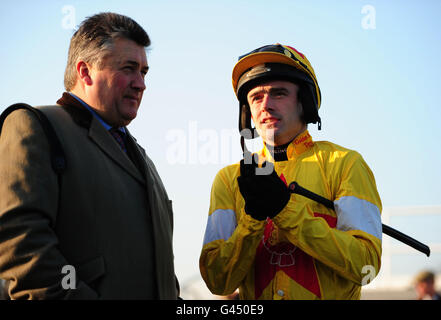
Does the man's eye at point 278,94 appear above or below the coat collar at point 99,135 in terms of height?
above

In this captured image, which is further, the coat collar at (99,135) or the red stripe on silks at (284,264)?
the red stripe on silks at (284,264)

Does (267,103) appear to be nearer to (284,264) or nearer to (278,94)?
(278,94)

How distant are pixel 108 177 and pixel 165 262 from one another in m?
0.55

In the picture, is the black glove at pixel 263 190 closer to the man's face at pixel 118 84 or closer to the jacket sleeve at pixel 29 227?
the man's face at pixel 118 84

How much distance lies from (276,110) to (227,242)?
34.7 inches

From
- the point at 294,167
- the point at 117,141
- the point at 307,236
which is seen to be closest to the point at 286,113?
the point at 294,167

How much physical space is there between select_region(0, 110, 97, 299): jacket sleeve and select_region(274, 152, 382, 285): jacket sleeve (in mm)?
1121

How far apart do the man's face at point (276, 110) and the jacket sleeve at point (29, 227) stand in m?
1.43

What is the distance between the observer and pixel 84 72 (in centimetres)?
301

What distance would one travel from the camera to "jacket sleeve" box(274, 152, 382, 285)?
285 centimetres

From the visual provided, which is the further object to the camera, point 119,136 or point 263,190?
point 119,136

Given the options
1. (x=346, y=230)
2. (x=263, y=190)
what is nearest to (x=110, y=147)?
(x=263, y=190)

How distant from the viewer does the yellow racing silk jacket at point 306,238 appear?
2.87 metres

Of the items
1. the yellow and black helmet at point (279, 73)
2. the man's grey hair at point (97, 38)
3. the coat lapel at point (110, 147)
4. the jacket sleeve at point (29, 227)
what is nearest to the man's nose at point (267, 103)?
the yellow and black helmet at point (279, 73)
